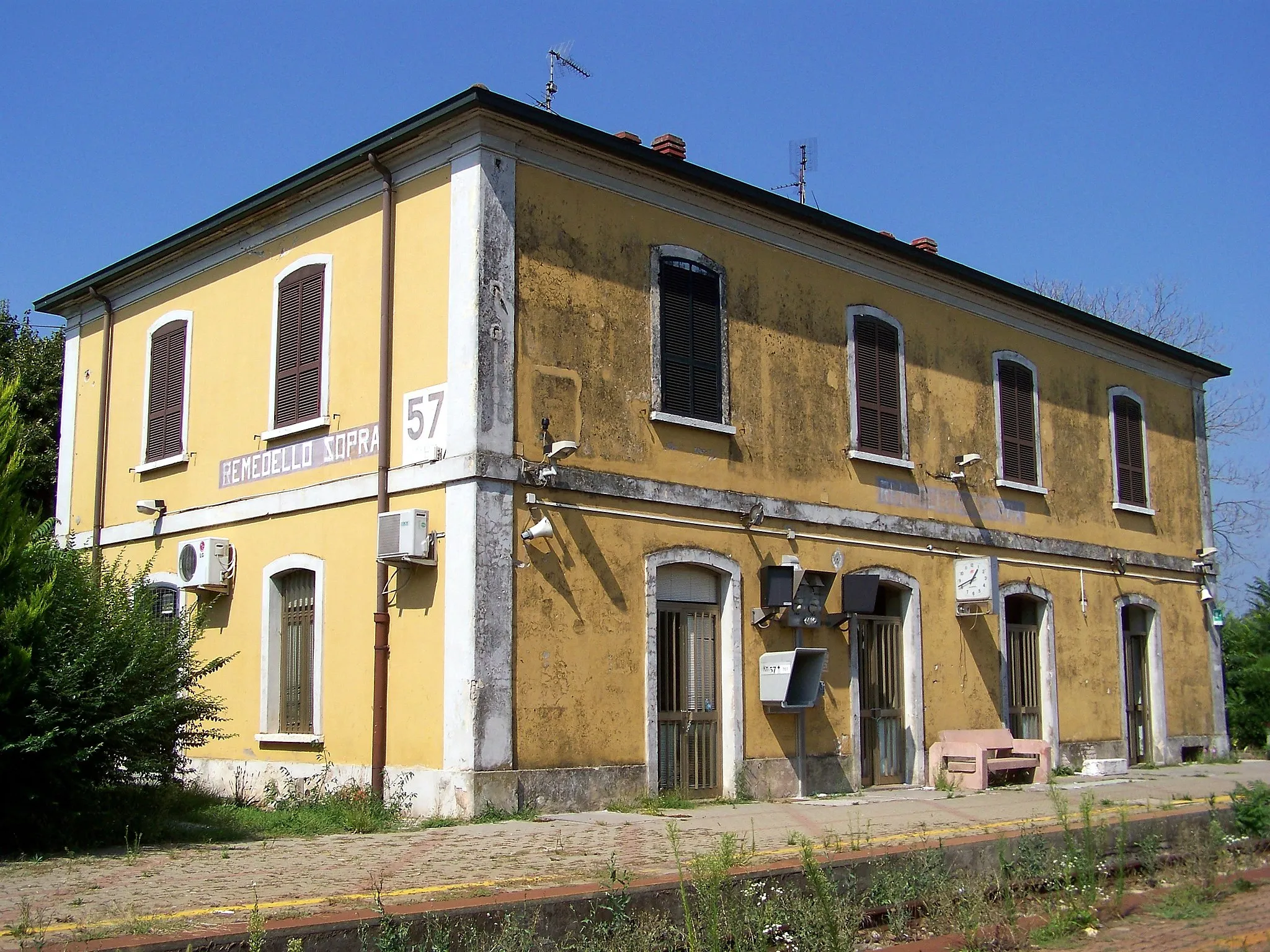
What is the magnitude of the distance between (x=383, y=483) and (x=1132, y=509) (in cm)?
1241

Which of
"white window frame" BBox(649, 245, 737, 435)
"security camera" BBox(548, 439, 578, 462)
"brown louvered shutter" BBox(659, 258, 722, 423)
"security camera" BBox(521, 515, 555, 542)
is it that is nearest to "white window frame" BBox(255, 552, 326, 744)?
"security camera" BBox(521, 515, 555, 542)

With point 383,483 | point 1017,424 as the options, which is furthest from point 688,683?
point 1017,424

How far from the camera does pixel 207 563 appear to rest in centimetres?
1410

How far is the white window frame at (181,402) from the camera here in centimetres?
1534

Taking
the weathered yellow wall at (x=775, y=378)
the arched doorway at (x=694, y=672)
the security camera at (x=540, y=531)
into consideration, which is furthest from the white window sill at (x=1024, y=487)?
the security camera at (x=540, y=531)

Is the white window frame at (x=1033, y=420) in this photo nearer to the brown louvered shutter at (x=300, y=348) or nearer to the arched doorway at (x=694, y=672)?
the arched doorway at (x=694, y=672)

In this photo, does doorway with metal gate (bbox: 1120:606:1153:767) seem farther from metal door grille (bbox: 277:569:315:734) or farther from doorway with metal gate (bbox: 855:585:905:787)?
metal door grille (bbox: 277:569:315:734)

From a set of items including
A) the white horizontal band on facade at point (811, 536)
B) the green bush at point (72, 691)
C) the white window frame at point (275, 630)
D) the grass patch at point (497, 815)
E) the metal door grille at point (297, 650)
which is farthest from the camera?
the metal door grille at point (297, 650)

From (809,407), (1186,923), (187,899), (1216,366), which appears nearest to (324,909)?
(187,899)

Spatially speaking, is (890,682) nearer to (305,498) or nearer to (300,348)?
(305,498)

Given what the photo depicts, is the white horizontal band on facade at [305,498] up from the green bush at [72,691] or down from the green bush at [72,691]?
up

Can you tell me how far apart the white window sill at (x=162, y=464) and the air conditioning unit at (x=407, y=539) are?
448 cm

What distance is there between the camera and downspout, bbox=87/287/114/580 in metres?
16.6

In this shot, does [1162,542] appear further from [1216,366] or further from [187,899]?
[187,899]
